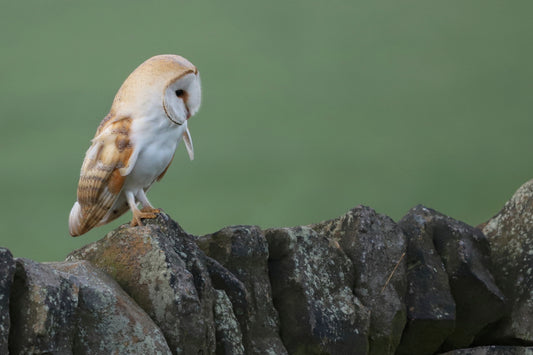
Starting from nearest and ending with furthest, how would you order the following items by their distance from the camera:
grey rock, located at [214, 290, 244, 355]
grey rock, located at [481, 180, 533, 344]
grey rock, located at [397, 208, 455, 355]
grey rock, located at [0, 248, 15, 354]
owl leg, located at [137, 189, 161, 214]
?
grey rock, located at [0, 248, 15, 354], grey rock, located at [214, 290, 244, 355], owl leg, located at [137, 189, 161, 214], grey rock, located at [397, 208, 455, 355], grey rock, located at [481, 180, 533, 344]

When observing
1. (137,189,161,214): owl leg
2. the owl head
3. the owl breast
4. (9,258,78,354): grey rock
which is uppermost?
the owl head

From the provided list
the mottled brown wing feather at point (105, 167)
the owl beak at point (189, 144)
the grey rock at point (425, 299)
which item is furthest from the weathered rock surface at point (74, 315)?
the grey rock at point (425, 299)

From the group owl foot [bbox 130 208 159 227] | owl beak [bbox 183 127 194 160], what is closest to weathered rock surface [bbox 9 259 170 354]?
owl foot [bbox 130 208 159 227]

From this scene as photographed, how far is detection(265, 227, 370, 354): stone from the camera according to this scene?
465cm

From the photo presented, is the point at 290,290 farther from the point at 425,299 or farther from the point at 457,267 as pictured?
the point at 457,267

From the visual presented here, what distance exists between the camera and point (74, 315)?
3.57 m

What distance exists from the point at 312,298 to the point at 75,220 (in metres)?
1.20

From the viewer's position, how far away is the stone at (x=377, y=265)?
5.04 m

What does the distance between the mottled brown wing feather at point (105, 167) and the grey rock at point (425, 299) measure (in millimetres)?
1834

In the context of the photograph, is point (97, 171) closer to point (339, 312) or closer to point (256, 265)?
point (256, 265)

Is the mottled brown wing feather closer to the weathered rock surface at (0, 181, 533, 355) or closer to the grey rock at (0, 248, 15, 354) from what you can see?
the weathered rock surface at (0, 181, 533, 355)

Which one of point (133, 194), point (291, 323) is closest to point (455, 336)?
point (291, 323)

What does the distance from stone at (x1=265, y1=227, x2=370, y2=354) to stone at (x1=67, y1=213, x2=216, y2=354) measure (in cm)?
66

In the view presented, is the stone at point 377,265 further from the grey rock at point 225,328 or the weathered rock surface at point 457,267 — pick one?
the grey rock at point 225,328
